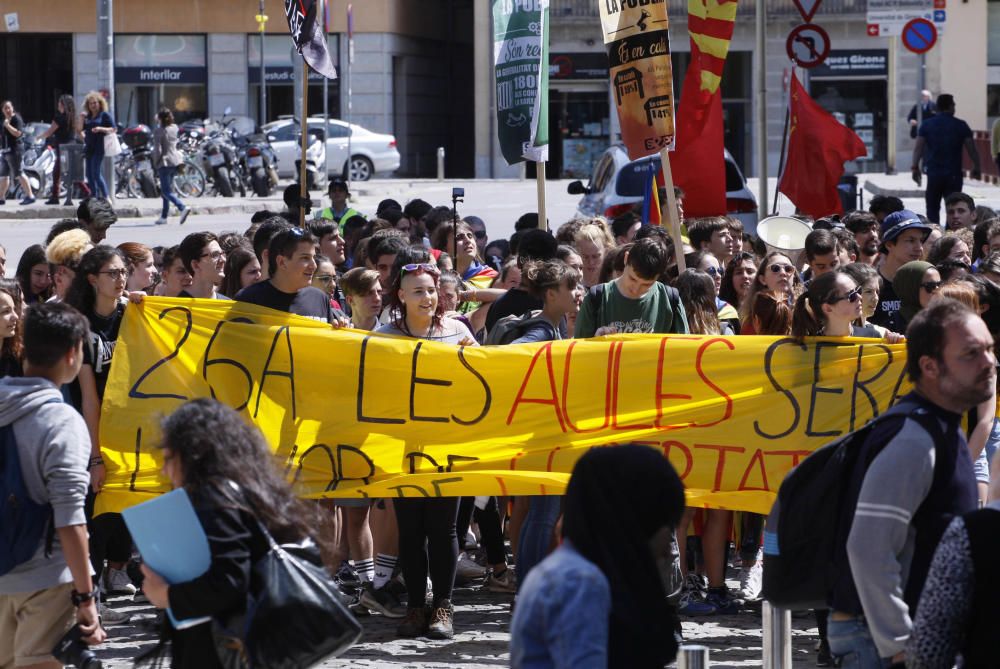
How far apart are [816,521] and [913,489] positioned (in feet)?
1.14

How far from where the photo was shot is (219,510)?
4.02 m

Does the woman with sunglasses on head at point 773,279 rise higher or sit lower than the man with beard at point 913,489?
higher

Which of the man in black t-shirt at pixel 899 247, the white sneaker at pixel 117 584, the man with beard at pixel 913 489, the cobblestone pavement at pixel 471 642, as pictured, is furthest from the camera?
the man in black t-shirt at pixel 899 247

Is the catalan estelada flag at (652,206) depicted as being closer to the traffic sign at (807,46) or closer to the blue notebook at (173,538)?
the traffic sign at (807,46)

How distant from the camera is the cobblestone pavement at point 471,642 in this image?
6848mm

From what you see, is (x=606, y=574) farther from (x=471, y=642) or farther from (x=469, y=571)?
(x=469, y=571)

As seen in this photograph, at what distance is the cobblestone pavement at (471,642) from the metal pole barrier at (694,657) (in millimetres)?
2430

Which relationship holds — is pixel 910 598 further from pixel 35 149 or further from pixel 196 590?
pixel 35 149

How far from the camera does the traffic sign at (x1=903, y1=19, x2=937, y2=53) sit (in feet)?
63.9

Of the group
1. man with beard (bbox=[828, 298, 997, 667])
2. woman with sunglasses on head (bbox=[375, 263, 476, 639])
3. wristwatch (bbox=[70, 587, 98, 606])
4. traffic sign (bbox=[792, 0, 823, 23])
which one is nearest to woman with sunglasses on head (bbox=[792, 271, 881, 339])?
woman with sunglasses on head (bbox=[375, 263, 476, 639])

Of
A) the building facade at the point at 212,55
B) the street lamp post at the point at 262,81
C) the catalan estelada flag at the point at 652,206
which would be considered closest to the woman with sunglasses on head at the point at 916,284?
the catalan estelada flag at the point at 652,206

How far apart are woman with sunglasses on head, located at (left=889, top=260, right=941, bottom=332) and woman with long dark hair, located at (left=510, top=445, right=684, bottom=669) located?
14.0ft

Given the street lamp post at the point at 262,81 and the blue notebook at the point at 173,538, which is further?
the street lamp post at the point at 262,81

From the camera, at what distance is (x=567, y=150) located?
41.9 metres
